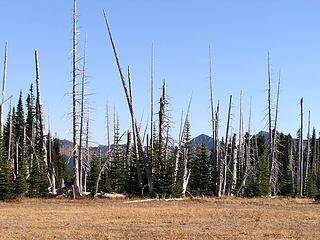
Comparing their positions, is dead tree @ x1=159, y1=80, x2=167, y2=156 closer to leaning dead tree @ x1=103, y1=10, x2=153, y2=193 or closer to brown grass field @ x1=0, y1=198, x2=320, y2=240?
leaning dead tree @ x1=103, y1=10, x2=153, y2=193

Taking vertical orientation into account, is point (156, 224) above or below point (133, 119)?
below

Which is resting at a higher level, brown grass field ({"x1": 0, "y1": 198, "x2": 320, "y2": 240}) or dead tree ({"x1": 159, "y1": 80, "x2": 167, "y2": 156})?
dead tree ({"x1": 159, "y1": 80, "x2": 167, "y2": 156})

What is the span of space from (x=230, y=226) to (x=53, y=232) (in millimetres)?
6407

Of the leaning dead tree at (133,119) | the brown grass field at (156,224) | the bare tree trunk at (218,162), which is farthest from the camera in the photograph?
the bare tree trunk at (218,162)

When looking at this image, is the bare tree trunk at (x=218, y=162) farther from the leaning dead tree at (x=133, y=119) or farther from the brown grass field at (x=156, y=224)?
the brown grass field at (x=156, y=224)

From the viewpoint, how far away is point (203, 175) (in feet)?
161

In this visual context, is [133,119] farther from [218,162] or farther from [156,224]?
[156,224]

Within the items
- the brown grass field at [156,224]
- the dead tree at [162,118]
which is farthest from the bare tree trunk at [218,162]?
the brown grass field at [156,224]

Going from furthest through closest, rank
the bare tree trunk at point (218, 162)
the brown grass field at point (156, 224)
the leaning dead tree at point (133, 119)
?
the bare tree trunk at point (218, 162)
the leaning dead tree at point (133, 119)
the brown grass field at point (156, 224)

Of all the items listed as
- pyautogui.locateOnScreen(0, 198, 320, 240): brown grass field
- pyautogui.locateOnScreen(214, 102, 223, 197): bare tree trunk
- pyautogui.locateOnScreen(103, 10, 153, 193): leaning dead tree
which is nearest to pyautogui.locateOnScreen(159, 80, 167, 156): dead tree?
pyautogui.locateOnScreen(103, 10, 153, 193): leaning dead tree

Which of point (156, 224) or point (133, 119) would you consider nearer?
point (156, 224)

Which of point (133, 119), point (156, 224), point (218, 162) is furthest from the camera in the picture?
point (218, 162)

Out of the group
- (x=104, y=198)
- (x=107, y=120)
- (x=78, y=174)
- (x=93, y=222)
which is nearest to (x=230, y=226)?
(x=93, y=222)

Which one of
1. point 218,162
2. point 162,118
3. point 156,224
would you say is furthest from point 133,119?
point 156,224
